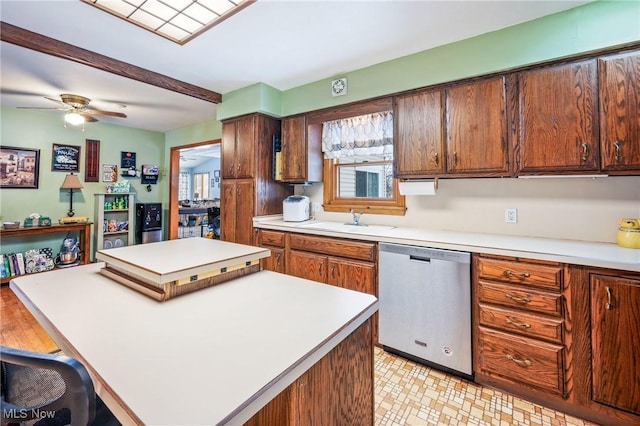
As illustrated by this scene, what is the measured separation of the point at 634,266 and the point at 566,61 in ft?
4.41

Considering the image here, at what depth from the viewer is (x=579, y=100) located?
1.83m

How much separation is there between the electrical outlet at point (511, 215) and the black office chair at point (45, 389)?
261 centimetres

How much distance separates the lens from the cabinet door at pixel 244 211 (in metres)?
3.29

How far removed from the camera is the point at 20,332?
2566 millimetres

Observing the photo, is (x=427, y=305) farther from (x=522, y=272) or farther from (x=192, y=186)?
(x=192, y=186)

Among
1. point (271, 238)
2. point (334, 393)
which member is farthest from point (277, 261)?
point (334, 393)

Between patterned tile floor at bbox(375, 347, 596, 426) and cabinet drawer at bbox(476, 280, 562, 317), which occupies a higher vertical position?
cabinet drawer at bbox(476, 280, 562, 317)

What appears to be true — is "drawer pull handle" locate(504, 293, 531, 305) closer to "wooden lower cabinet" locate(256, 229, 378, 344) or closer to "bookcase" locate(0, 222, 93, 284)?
"wooden lower cabinet" locate(256, 229, 378, 344)

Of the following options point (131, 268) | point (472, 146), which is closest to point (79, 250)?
point (131, 268)

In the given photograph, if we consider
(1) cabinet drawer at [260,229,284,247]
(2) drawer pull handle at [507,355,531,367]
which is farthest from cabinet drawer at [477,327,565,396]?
(1) cabinet drawer at [260,229,284,247]

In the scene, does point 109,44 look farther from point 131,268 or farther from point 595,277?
point 595,277

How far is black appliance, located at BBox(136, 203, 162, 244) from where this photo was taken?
5.14 m

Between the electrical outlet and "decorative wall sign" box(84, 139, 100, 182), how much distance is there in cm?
586

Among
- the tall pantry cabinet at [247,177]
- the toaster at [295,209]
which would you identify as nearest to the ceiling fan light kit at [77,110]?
the tall pantry cabinet at [247,177]
